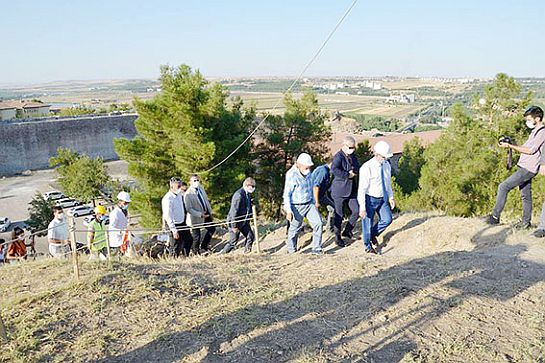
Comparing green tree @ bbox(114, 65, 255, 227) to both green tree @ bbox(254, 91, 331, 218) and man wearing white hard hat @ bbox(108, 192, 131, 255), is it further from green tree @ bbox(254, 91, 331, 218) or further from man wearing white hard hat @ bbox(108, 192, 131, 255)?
man wearing white hard hat @ bbox(108, 192, 131, 255)

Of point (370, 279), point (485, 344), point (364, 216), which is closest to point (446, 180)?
point (364, 216)

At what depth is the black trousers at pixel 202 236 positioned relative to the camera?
751 cm

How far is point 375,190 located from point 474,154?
30.9ft

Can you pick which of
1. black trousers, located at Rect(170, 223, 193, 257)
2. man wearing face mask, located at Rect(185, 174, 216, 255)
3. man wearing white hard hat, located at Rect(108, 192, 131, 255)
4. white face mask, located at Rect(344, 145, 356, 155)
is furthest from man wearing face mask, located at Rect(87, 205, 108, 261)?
white face mask, located at Rect(344, 145, 356, 155)

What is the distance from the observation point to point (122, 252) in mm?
6977

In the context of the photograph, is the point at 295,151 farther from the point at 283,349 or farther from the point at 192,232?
the point at 283,349

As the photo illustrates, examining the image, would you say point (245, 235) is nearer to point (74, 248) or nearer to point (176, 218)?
point (176, 218)

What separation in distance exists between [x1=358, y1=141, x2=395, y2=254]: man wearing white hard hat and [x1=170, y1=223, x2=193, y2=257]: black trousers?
282cm

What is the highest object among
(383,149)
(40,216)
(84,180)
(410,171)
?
(383,149)

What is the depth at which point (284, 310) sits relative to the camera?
13.0 ft

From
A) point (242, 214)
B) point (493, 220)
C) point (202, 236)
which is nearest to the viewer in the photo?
point (493, 220)

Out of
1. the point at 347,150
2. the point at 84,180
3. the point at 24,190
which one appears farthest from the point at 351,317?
the point at 24,190

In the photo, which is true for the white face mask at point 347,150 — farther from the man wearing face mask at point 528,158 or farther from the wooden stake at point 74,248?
the wooden stake at point 74,248

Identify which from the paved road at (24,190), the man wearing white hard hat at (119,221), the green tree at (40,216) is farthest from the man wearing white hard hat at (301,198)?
the green tree at (40,216)
